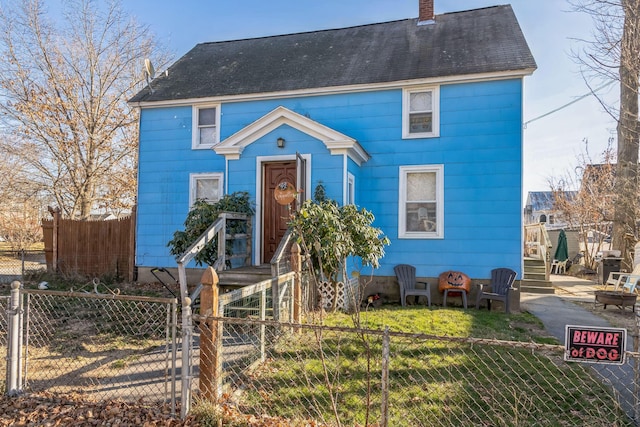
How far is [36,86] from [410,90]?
17.3m

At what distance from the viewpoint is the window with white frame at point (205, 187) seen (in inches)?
406

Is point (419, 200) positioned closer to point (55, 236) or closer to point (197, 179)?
point (197, 179)

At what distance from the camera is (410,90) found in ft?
30.7

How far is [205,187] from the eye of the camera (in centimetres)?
1045

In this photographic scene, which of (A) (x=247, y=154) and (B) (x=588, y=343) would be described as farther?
(A) (x=247, y=154)

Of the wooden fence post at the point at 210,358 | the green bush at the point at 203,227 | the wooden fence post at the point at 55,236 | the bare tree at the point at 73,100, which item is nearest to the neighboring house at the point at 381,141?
the green bush at the point at 203,227

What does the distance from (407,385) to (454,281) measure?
16.4 feet

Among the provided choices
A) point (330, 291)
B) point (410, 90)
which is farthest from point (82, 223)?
point (410, 90)

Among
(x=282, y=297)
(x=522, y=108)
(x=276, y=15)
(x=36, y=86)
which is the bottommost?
(x=282, y=297)

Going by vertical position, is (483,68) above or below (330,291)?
above

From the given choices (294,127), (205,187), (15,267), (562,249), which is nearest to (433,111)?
(294,127)

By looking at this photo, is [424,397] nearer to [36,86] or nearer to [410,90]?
[410,90]

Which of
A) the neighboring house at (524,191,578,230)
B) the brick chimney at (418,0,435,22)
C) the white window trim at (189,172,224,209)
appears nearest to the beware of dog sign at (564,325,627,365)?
the white window trim at (189,172,224,209)

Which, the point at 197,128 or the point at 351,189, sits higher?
the point at 197,128
